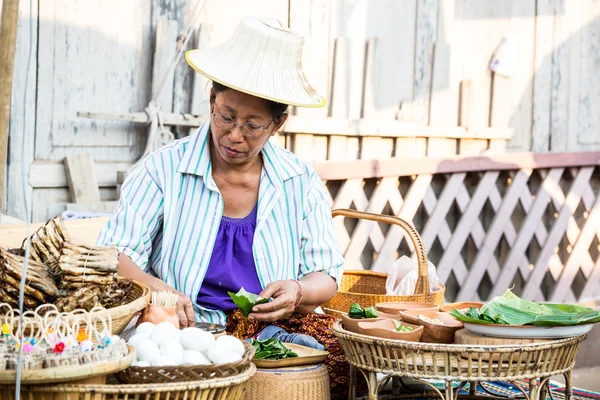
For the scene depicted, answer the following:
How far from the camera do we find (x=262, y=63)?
3.05 metres

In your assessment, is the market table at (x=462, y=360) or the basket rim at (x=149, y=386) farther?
the market table at (x=462, y=360)

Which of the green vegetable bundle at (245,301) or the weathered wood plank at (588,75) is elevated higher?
the weathered wood plank at (588,75)

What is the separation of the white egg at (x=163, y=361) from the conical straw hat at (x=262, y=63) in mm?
1067

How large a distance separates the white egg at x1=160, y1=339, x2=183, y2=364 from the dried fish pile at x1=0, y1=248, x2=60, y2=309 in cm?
33

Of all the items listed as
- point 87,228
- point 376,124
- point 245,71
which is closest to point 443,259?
point 376,124

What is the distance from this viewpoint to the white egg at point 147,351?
7.35ft

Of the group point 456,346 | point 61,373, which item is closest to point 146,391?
point 61,373

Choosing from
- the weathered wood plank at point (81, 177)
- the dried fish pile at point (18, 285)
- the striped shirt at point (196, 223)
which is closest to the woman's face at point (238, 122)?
the striped shirt at point (196, 223)

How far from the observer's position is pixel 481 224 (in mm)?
5957

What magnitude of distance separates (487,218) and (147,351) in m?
4.26

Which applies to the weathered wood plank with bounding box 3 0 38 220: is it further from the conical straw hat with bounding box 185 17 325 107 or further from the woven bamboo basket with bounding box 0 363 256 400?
the woven bamboo basket with bounding box 0 363 256 400

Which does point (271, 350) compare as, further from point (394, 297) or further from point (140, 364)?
point (394, 297)

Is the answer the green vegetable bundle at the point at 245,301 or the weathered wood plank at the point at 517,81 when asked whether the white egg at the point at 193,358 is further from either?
the weathered wood plank at the point at 517,81

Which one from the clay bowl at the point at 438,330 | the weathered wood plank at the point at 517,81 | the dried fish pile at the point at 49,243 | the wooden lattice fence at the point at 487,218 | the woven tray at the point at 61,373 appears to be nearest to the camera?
the woven tray at the point at 61,373
